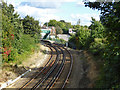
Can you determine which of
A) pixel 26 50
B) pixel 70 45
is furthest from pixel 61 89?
pixel 70 45

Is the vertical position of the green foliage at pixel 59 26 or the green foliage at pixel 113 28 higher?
the green foliage at pixel 59 26

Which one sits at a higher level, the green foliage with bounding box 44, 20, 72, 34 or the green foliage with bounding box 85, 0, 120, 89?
the green foliage with bounding box 44, 20, 72, 34

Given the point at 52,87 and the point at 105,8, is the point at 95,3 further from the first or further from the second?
the point at 52,87

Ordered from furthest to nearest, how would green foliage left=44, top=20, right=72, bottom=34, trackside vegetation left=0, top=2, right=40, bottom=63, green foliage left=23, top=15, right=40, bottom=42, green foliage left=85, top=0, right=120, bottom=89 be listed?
1. green foliage left=44, top=20, right=72, bottom=34
2. green foliage left=23, top=15, right=40, bottom=42
3. trackside vegetation left=0, top=2, right=40, bottom=63
4. green foliage left=85, top=0, right=120, bottom=89

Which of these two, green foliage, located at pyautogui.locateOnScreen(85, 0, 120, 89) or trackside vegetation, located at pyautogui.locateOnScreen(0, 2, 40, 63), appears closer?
green foliage, located at pyautogui.locateOnScreen(85, 0, 120, 89)

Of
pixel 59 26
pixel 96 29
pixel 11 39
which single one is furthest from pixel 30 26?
pixel 59 26

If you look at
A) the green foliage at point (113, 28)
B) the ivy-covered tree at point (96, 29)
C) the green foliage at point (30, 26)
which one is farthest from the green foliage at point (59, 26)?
the green foliage at point (113, 28)

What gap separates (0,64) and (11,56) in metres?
2.48

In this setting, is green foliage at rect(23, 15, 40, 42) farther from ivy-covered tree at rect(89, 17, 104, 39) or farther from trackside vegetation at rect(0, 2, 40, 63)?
ivy-covered tree at rect(89, 17, 104, 39)

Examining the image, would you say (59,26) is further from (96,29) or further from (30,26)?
(96,29)

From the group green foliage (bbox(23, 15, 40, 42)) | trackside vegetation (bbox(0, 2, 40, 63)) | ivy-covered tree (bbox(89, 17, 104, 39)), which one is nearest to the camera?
trackside vegetation (bbox(0, 2, 40, 63))

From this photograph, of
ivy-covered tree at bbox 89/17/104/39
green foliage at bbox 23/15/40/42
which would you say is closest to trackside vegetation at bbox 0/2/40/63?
green foliage at bbox 23/15/40/42

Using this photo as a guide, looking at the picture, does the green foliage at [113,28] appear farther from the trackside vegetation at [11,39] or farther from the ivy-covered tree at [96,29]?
the ivy-covered tree at [96,29]

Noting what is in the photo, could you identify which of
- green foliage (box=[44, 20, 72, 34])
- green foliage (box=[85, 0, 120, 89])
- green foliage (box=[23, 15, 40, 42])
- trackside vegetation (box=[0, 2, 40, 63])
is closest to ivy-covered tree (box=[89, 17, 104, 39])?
trackside vegetation (box=[0, 2, 40, 63])
